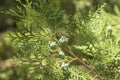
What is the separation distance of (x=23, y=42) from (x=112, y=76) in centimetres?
36

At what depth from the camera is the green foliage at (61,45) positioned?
1.26 meters

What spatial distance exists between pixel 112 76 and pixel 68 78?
0.60ft

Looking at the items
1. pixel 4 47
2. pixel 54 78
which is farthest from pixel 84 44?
pixel 4 47

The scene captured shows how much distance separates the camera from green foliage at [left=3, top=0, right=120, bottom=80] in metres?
1.26

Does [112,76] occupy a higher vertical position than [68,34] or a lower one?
lower

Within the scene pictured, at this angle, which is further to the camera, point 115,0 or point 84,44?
point 115,0

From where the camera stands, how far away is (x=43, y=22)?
1.25 metres

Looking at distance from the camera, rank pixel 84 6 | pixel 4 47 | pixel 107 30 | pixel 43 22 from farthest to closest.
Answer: pixel 4 47 → pixel 84 6 → pixel 107 30 → pixel 43 22

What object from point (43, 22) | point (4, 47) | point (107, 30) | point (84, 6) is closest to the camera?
point (43, 22)

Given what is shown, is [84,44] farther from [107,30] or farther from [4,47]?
[4,47]

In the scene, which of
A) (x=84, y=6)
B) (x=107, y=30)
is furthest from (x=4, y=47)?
(x=107, y=30)

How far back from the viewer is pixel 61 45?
128cm

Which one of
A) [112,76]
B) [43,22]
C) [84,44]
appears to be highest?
[43,22]

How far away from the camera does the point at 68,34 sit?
4.36 ft
